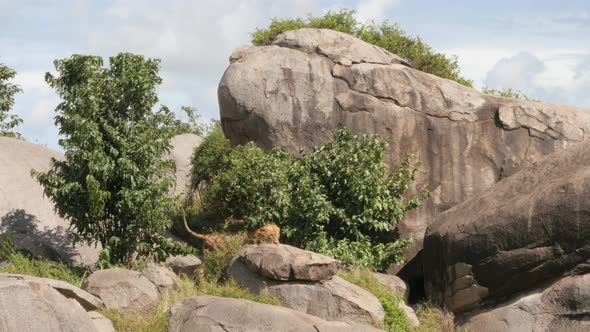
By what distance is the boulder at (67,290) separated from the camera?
15.4 m

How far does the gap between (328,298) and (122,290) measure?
365 cm

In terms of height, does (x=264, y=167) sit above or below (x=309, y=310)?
above

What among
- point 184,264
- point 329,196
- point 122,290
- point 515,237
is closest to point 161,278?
point 122,290

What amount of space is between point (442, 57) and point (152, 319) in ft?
51.7

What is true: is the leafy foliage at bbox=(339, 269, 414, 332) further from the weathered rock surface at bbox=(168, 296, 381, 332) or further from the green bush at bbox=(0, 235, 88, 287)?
the green bush at bbox=(0, 235, 88, 287)

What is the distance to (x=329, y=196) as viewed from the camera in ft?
69.5

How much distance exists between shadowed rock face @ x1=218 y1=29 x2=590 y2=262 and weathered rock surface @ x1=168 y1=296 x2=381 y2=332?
6255 mm

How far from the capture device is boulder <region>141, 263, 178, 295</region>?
60.5ft

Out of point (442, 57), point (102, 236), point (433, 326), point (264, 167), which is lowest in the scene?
point (433, 326)

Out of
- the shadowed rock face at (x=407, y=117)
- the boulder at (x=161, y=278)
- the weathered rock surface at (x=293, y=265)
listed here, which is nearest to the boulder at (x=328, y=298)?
the weathered rock surface at (x=293, y=265)

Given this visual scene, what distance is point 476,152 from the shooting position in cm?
2262

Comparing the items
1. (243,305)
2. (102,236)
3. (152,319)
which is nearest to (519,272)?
(243,305)

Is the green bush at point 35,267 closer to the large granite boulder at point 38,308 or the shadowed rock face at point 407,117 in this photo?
the large granite boulder at point 38,308

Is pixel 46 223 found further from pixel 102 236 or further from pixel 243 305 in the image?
pixel 243 305
